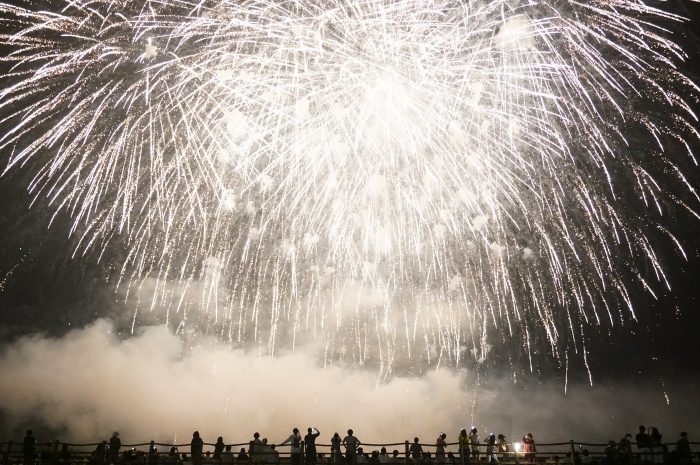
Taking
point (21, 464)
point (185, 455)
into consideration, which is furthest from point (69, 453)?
point (185, 455)

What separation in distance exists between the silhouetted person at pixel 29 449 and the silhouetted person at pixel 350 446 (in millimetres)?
10873

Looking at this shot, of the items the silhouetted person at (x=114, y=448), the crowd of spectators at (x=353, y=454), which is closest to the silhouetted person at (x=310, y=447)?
the crowd of spectators at (x=353, y=454)

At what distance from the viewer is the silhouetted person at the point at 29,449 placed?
65.9 feet

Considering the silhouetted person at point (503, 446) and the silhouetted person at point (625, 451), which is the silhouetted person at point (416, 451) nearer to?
the silhouetted person at point (503, 446)

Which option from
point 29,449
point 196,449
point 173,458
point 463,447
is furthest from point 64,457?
point 463,447

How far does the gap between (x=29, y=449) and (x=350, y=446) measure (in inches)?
443

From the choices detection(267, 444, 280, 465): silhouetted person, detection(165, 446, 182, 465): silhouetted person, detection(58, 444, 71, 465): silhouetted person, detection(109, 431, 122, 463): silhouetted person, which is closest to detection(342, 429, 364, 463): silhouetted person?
detection(267, 444, 280, 465): silhouetted person

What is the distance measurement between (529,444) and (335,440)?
6.26m

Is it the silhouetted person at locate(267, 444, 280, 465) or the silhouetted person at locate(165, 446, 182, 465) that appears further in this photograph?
the silhouetted person at locate(165, 446, 182, 465)

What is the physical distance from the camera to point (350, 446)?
18.8m

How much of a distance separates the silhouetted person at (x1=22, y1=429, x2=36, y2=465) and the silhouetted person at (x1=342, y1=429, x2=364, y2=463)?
10.9 m

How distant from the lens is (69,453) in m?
20.5

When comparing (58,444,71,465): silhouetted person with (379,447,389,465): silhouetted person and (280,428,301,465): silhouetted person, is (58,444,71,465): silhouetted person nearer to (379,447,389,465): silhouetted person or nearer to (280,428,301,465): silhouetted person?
(280,428,301,465): silhouetted person

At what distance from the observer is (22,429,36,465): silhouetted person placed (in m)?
20.1
